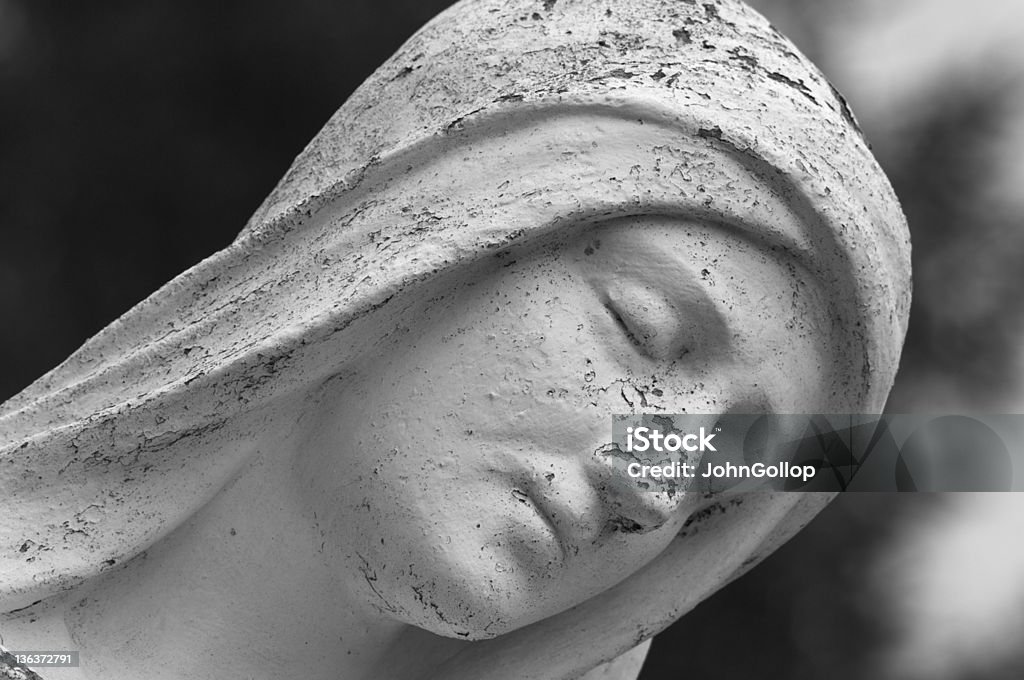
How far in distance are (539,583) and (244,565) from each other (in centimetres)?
29

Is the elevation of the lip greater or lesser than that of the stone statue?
lesser

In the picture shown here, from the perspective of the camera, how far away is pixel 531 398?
1.43m

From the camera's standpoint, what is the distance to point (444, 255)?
1.43 metres

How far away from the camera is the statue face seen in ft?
4.70

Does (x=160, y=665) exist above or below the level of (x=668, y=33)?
below

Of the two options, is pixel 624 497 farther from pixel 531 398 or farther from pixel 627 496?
pixel 531 398

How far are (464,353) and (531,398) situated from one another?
7 centimetres

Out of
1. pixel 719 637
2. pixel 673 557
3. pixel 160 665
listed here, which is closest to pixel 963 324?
pixel 719 637

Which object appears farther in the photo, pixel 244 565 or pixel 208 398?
pixel 244 565

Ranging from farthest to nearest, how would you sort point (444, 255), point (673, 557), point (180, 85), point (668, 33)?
point (180, 85) → point (673, 557) → point (668, 33) → point (444, 255)

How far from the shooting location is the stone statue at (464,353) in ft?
4.73

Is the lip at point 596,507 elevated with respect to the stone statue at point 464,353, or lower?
lower

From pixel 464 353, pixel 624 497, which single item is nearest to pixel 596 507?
pixel 624 497

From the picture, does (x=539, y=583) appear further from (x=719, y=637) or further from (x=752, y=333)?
(x=719, y=637)
